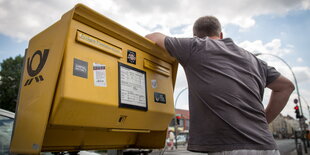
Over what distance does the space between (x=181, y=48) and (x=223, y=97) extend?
1.53ft

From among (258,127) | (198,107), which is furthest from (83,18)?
(258,127)

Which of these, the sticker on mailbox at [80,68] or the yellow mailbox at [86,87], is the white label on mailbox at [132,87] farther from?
the sticker on mailbox at [80,68]

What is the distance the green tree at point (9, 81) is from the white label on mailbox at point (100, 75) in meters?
25.6

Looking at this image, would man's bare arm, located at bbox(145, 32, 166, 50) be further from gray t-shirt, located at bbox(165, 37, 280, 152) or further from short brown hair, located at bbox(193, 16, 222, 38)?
short brown hair, located at bbox(193, 16, 222, 38)

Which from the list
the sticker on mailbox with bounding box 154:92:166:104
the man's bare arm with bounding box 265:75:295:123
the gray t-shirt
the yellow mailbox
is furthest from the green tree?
the man's bare arm with bounding box 265:75:295:123

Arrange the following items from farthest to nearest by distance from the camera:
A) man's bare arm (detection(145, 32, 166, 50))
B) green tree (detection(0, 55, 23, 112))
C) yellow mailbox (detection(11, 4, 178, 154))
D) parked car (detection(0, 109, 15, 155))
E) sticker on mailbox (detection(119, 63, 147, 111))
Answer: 1. green tree (detection(0, 55, 23, 112))
2. parked car (detection(0, 109, 15, 155))
3. man's bare arm (detection(145, 32, 166, 50))
4. sticker on mailbox (detection(119, 63, 147, 111))
5. yellow mailbox (detection(11, 4, 178, 154))

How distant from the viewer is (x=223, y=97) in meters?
1.49

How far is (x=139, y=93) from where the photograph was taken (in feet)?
5.83

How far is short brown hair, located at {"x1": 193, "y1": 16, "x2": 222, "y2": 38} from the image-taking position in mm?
1900

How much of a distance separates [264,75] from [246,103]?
0.50 meters

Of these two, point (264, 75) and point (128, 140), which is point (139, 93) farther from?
point (264, 75)

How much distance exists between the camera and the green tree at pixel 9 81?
23794 mm

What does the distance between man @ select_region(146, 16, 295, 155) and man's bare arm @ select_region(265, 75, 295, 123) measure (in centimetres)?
20

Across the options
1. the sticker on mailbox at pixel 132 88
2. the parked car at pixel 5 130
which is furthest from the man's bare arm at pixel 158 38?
the parked car at pixel 5 130
